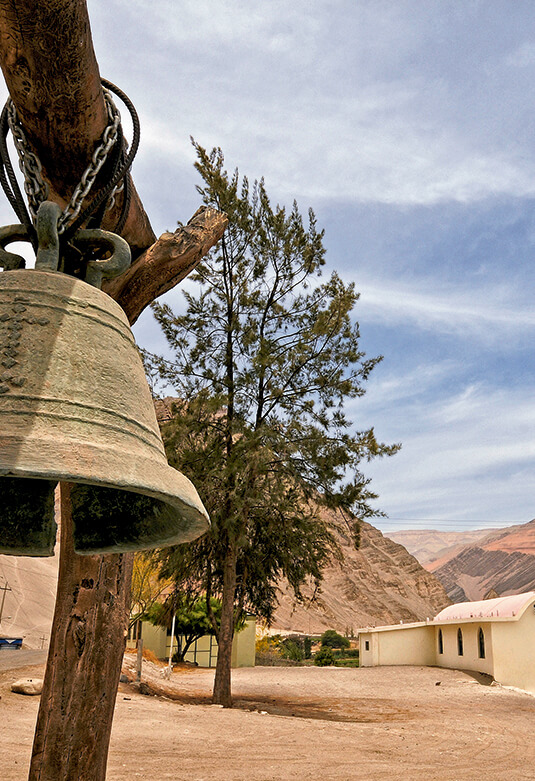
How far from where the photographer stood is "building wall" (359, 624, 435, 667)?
30328 mm

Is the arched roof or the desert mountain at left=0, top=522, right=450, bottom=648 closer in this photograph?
the arched roof

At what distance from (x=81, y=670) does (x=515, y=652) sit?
24.9m

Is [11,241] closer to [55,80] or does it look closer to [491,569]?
[55,80]

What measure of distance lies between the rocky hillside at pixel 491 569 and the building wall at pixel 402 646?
261 feet

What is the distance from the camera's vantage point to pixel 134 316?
411cm

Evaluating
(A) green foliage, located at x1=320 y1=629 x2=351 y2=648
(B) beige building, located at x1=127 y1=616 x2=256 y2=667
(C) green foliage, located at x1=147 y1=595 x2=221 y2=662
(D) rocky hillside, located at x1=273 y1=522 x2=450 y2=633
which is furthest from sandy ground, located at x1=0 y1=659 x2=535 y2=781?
(D) rocky hillside, located at x1=273 y1=522 x2=450 y2=633

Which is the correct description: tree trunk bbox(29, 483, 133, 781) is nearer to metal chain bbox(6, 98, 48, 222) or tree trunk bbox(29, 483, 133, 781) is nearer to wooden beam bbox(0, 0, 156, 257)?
metal chain bbox(6, 98, 48, 222)

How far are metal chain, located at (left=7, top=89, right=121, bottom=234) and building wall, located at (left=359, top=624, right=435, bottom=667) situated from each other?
31.1 meters

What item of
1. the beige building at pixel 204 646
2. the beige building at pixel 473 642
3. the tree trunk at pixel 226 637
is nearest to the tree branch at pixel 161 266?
the tree trunk at pixel 226 637

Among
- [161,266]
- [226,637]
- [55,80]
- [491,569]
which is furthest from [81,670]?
[491,569]

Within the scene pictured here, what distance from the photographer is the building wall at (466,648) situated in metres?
25.1

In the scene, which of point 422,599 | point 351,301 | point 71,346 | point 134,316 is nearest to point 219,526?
point 351,301

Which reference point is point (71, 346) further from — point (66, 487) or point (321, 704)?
point (321, 704)

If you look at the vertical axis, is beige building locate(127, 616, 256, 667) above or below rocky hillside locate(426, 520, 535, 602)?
below
